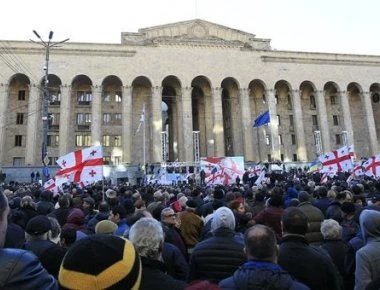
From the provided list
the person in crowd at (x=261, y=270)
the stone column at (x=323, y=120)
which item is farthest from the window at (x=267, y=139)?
the person in crowd at (x=261, y=270)

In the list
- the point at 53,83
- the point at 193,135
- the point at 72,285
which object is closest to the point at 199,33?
the point at 193,135

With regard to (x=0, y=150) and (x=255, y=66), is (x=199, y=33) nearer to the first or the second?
(x=255, y=66)

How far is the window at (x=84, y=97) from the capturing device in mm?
42875

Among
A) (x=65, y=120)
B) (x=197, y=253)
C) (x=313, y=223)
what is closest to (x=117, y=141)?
(x=65, y=120)

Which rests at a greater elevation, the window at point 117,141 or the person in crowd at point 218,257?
the window at point 117,141

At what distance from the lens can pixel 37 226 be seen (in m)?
4.30

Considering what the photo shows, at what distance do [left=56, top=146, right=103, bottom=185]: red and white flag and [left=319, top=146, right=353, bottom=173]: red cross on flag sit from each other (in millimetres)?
11414

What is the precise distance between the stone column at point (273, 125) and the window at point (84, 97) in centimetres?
2169

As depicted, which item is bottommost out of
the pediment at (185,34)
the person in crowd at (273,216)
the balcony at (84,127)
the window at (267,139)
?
the person in crowd at (273,216)

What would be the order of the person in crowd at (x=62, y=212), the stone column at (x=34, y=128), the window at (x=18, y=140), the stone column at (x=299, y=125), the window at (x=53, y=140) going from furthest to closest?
the stone column at (x=299, y=125) < the window at (x=53, y=140) < the window at (x=18, y=140) < the stone column at (x=34, y=128) < the person in crowd at (x=62, y=212)

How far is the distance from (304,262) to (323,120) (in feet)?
147

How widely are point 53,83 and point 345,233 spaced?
4190cm

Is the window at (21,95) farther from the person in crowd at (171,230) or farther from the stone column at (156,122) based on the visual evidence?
the person in crowd at (171,230)

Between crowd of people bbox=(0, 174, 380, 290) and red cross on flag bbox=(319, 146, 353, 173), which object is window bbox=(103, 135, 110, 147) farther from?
crowd of people bbox=(0, 174, 380, 290)
